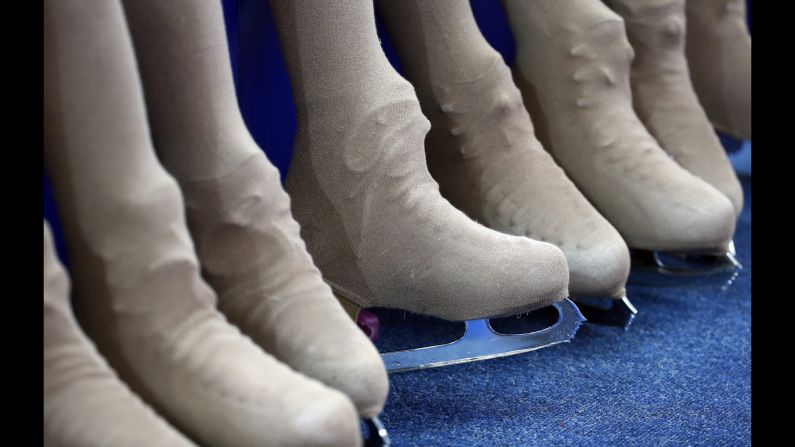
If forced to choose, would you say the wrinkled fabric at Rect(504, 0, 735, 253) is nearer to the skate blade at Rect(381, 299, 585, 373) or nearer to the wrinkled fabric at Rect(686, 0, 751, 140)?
the skate blade at Rect(381, 299, 585, 373)

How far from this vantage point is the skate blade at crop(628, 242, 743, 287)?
1101 mm

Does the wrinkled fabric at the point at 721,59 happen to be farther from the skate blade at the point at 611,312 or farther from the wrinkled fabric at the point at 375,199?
the wrinkled fabric at the point at 375,199

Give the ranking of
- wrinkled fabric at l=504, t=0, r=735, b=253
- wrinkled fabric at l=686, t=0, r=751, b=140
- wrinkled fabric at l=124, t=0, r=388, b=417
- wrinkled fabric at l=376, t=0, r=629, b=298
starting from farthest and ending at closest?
1. wrinkled fabric at l=686, t=0, r=751, b=140
2. wrinkled fabric at l=504, t=0, r=735, b=253
3. wrinkled fabric at l=376, t=0, r=629, b=298
4. wrinkled fabric at l=124, t=0, r=388, b=417

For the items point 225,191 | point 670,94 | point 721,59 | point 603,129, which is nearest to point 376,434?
point 225,191

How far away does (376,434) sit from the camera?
646mm

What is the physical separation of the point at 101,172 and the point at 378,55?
28 centimetres

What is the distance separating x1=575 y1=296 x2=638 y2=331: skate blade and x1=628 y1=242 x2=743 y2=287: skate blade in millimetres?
111

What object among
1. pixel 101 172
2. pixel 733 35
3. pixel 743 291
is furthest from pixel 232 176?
pixel 733 35

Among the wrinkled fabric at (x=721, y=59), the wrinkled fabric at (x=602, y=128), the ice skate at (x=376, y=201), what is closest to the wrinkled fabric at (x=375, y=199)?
the ice skate at (x=376, y=201)

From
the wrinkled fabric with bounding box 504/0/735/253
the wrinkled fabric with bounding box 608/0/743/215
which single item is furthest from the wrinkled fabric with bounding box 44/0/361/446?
the wrinkled fabric with bounding box 608/0/743/215

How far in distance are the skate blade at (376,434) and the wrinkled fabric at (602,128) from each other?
1.62ft

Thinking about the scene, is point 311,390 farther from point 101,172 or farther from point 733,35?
point 733,35

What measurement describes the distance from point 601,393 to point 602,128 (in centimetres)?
35

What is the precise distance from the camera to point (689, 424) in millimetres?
767
